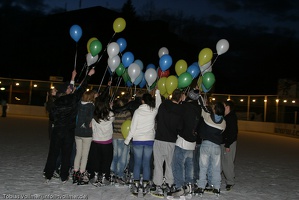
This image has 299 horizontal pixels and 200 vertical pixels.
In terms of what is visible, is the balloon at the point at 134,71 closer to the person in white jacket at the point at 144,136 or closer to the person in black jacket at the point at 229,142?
the person in white jacket at the point at 144,136

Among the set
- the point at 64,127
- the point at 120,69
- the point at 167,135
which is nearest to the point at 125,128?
the point at 167,135

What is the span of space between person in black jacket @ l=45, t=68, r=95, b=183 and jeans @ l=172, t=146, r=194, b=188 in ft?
6.46

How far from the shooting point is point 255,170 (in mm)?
9141

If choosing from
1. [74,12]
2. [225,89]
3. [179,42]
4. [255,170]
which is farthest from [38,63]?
[255,170]

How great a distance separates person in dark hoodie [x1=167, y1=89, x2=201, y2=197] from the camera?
5922mm

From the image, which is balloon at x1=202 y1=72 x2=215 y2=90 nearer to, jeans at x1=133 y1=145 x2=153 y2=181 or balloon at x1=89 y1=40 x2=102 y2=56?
jeans at x1=133 y1=145 x2=153 y2=181

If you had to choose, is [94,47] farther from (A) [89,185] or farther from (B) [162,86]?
(A) [89,185]

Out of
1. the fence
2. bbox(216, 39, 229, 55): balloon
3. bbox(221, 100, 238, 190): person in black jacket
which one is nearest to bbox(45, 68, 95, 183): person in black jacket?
bbox(221, 100, 238, 190): person in black jacket

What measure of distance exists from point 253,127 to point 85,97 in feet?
75.9

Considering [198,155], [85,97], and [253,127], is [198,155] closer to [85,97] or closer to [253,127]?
[85,97]

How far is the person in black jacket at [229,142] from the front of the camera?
655cm

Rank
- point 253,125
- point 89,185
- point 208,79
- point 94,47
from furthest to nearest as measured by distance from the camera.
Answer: point 253,125 < point 94,47 < point 208,79 < point 89,185

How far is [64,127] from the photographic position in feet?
20.6

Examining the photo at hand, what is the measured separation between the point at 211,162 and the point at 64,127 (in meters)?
2.75
